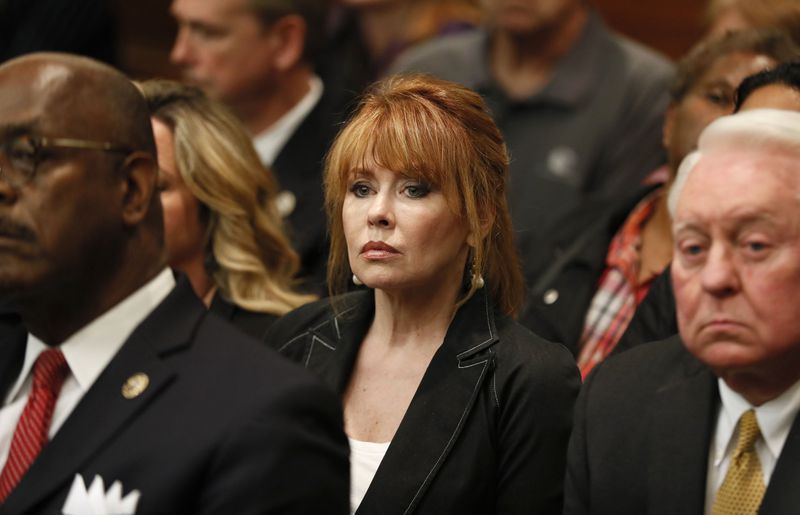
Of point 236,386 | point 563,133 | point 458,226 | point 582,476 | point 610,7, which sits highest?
point 610,7

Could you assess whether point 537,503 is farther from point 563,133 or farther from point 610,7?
point 610,7

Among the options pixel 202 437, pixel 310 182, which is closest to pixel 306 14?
pixel 310 182

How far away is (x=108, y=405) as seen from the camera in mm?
1912

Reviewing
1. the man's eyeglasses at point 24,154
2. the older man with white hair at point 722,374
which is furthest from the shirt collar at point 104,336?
the older man with white hair at point 722,374

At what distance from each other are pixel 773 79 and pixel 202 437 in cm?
142

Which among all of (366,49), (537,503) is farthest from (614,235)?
(366,49)

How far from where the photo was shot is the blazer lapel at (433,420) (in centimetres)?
236

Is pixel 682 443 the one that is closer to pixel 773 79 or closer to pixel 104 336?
pixel 773 79

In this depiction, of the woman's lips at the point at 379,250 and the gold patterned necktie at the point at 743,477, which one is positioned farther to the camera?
the woman's lips at the point at 379,250

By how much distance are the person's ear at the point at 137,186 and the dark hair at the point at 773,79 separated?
49.6 inches

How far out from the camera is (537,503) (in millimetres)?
2371

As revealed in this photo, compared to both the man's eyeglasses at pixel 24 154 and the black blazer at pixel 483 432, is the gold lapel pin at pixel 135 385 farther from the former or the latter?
the black blazer at pixel 483 432

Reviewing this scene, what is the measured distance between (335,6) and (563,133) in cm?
182

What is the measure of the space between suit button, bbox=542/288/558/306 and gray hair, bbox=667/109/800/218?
1.05m
